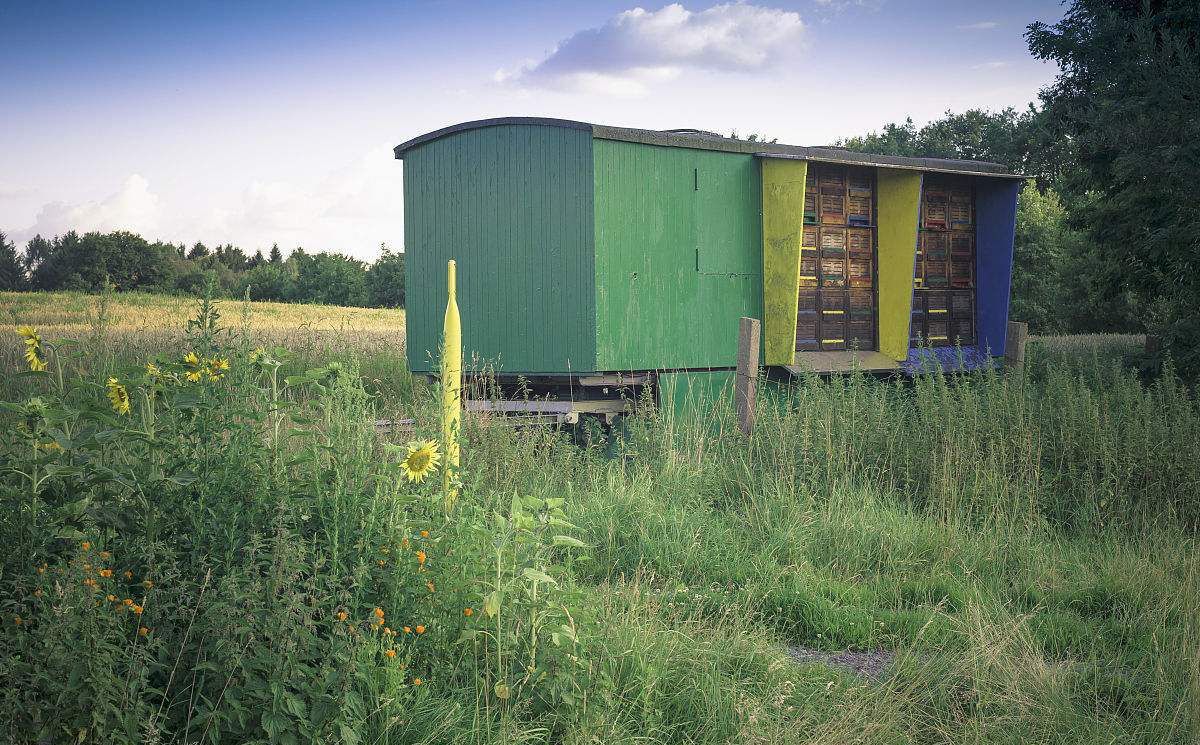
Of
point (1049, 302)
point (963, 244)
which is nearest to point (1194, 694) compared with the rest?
point (963, 244)

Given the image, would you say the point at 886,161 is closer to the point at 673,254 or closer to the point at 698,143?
the point at 698,143

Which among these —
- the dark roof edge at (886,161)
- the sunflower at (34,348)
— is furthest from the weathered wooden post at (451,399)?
the dark roof edge at (886,161)

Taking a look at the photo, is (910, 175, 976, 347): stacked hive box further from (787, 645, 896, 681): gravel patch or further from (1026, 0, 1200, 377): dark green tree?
(787, 645, 896, 681): gravel patch

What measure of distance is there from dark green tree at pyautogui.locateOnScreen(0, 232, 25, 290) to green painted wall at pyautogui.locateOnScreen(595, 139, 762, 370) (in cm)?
4199

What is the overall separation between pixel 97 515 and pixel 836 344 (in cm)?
963

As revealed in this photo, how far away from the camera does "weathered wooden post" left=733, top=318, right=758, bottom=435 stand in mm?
7789

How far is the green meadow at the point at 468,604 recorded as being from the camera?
2.53 meters

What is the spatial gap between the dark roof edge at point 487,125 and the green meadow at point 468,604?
5019 mm

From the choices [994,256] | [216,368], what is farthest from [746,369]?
[994,256]

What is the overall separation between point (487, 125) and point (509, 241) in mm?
1297

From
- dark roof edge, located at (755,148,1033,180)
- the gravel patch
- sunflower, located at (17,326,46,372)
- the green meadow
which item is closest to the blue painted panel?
dark roof edge, located at (755,148,1033,180)

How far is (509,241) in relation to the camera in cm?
977

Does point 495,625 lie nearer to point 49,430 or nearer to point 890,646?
point 49,430

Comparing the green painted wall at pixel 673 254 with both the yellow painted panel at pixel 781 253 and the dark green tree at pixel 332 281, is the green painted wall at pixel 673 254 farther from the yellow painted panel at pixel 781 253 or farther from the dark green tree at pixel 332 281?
the dark green tree at pixel 332 281
